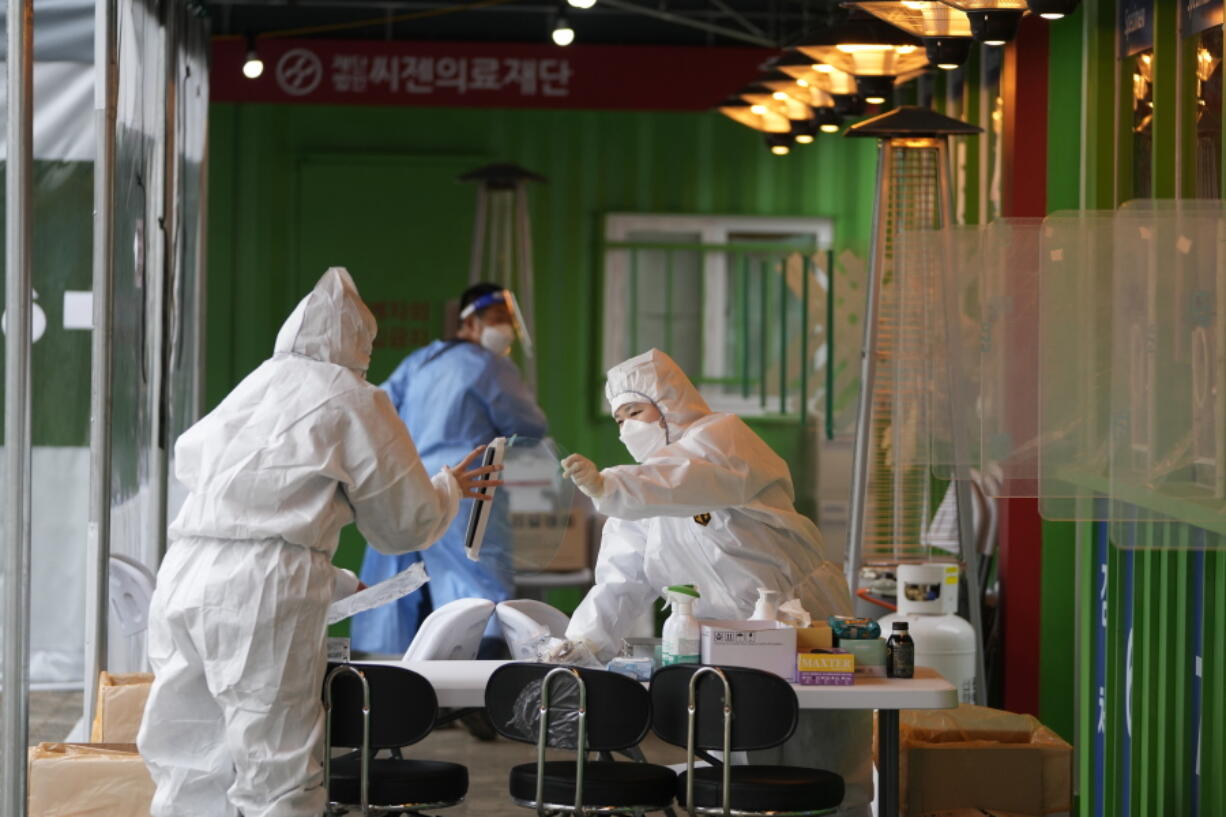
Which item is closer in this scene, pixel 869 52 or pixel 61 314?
pixel 61 314

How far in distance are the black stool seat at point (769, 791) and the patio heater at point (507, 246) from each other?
15.1ft

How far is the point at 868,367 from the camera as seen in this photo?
5.65m

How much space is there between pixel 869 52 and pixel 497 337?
2145mm

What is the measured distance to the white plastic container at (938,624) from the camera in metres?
5.62

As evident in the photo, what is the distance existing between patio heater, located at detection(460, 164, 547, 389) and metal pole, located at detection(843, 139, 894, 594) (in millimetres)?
2704

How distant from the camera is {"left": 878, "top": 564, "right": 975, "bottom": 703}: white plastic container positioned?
5625 millimetres

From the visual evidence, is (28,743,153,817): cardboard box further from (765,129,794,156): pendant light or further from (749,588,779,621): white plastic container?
(765,129,794,156): pendant light

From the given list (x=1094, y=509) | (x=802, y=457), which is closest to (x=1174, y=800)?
(x=1094, y=509)

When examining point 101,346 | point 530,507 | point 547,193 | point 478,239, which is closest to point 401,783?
point 530,507

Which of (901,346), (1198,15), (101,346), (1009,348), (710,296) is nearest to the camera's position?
(1009,348)

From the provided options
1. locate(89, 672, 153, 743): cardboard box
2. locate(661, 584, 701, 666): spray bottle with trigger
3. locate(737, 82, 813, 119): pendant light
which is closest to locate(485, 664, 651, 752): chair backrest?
locate(661, 584, 701, 666): spray bottle with trigger

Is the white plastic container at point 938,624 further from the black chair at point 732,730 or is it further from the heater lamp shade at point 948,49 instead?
the heater lamp shade at point 948,49

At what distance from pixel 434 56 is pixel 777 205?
1.82 meters

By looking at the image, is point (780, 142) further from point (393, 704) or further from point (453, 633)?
point (393, 704)
